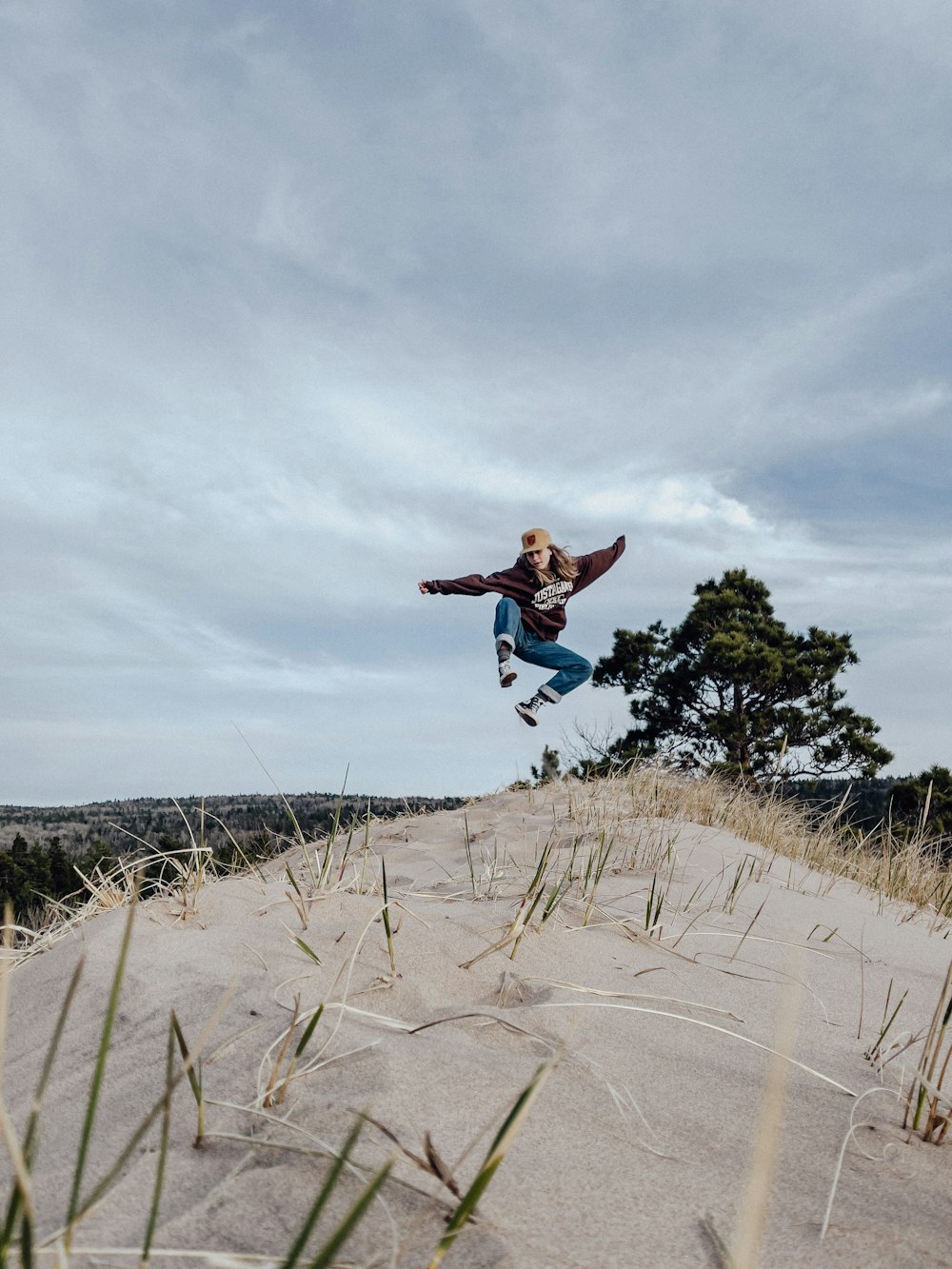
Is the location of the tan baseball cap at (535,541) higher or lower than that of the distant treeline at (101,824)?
higher

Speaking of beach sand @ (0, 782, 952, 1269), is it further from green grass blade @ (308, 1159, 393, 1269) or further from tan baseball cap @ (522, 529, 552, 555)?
tan baseball cap @ (522, 529, 552, 555)

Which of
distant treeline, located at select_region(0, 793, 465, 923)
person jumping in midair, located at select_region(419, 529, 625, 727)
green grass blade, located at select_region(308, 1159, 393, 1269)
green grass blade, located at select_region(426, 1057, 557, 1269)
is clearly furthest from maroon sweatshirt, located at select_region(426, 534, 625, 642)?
green grass blade, located at select_region(308, 1159, 393, 1269)

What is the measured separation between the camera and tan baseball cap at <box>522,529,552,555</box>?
7.71 meters

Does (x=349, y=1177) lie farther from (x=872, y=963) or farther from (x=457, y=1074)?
(x=872, y=963)

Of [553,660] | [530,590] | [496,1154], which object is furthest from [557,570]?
[496,1154]

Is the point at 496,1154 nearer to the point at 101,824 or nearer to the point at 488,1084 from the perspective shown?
the point at 488,1084

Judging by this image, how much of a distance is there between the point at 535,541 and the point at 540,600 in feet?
1.74

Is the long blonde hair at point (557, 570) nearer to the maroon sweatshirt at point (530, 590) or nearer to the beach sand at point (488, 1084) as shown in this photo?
the maroon sweatshirt at point (530, 590)

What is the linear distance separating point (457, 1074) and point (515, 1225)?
14.4 inches

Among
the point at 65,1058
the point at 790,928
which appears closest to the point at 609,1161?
the point at 65,1058

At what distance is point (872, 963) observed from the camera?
2783mm

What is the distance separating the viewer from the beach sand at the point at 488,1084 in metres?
0.96

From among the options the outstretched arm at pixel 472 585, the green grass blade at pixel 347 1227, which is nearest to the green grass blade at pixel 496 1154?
the green grass blade at pixel 347 1227

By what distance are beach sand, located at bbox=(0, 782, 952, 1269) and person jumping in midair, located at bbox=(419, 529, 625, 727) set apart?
4.95 m
